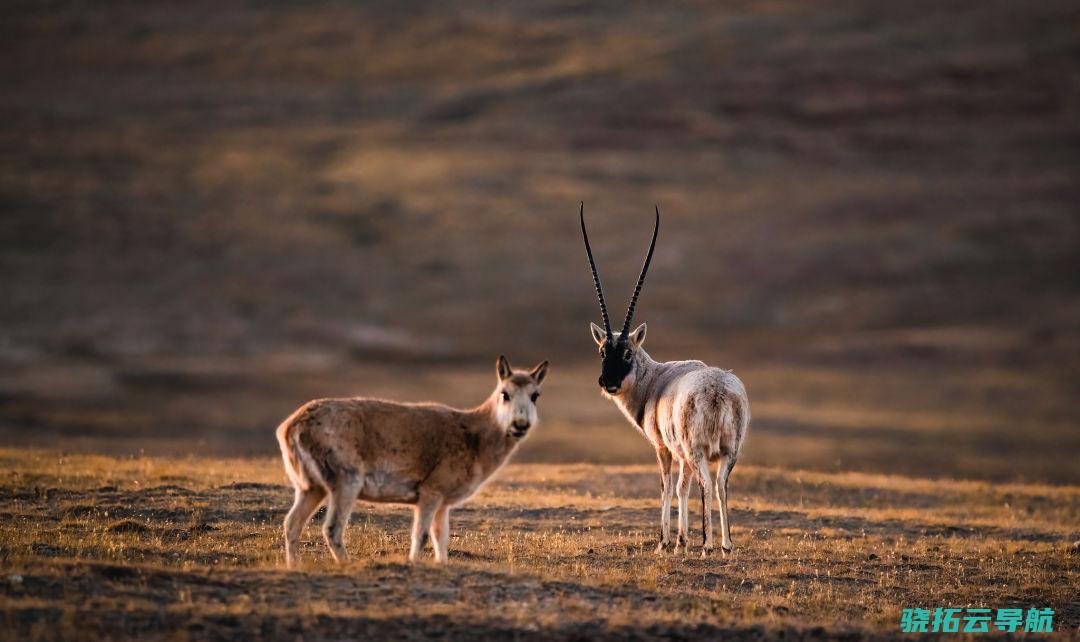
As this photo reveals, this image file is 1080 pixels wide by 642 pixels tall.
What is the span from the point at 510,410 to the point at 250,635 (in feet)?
14.9

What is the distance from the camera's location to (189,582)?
1321 centimetres

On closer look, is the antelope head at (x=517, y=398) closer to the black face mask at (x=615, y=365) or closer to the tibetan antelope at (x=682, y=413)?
the tibetan antelope at (x=682, y=413)

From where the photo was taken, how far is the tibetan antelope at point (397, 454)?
14398mm

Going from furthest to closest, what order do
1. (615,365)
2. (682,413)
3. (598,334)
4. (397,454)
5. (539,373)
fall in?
1. (598,334)
2. (615,365)
3. (682,413)
4. (539,373)
5. (397,454)

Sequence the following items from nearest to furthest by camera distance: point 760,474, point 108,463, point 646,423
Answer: point 646,423, point 108,463, point 760,474

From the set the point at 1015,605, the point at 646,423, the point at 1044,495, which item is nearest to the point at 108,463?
the point at 646,423

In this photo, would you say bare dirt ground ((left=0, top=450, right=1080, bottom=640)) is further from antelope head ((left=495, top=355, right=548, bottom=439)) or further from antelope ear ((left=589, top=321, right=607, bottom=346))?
antelope ear ((left=589, top=321, right=607, bottom=346))

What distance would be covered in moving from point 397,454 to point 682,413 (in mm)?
5224

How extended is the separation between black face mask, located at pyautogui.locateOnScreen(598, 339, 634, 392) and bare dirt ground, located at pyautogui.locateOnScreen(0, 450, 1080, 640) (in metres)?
2.57

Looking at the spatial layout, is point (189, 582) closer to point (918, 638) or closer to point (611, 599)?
point (611, 599)

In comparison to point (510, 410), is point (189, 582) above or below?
below

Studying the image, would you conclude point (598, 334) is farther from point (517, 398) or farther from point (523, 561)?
point (517, 398)

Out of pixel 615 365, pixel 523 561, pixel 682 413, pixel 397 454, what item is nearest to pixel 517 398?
pixel 397 454

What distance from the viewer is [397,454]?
48.5 feet
